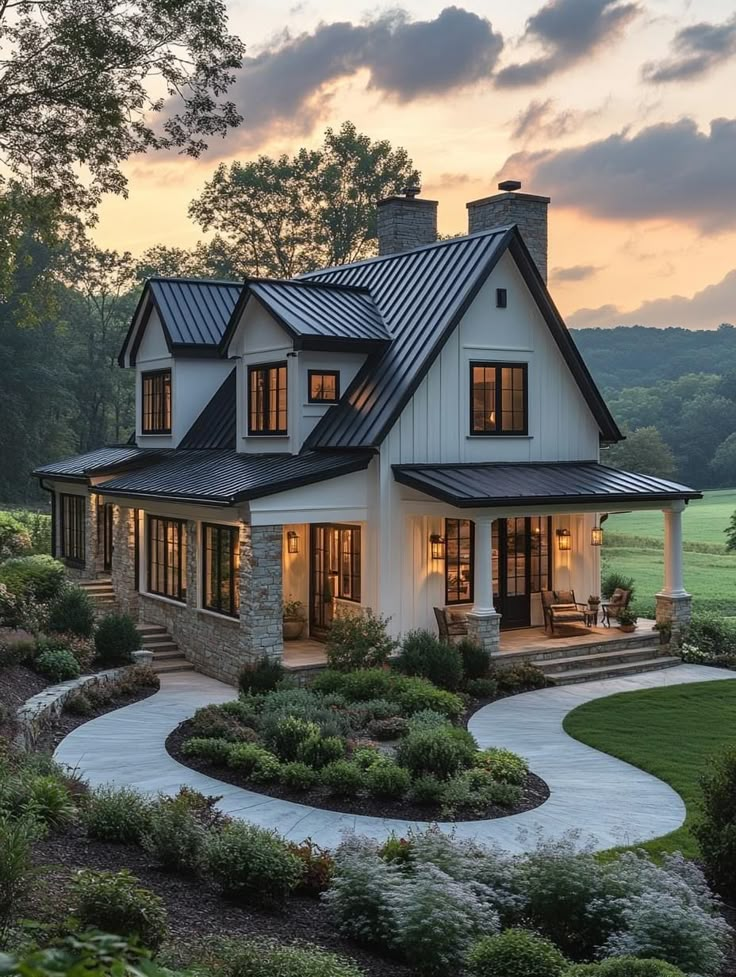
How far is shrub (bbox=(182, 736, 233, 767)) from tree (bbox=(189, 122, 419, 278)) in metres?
34.6

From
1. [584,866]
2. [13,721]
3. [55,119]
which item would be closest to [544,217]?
[55,119]

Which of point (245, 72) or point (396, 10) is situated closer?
point (245, 72)

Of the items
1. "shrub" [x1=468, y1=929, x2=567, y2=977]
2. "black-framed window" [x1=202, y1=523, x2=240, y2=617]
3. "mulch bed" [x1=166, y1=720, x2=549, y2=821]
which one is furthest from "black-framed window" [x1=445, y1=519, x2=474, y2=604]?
"shrub" [x1=468, y1=929, x2=567, y2=977]

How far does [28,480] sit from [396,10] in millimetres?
39211

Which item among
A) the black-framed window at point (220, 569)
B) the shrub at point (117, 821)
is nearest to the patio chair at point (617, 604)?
the black-framed window at point (220, 569)

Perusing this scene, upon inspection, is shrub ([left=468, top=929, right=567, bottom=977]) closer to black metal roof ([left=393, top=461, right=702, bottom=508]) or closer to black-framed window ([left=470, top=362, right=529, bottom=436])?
black metal roof ([left=393, top=461, right=702, bottom=508])

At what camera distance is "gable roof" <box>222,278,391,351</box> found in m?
19.4

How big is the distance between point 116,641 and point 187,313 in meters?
9.14

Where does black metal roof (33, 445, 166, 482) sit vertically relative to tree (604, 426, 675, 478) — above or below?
below

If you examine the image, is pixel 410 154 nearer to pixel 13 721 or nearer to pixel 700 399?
pixel 700 399

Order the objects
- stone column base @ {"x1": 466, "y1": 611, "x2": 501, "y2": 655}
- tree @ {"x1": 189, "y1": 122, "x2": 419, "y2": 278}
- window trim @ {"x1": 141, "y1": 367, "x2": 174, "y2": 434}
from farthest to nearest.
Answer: tree @ {"x1": 189, "y1": 122, "x2": 419, "y2": 278} < window trim @ {"x1": 141, "y1": 367, "x2": 174, "y2": 434} < stone column base @ {"x1": 466, "y1": 611, "x2": 501, "y2": 655}

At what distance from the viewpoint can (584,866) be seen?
770 centimetres

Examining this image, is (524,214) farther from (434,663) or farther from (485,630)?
(434,663)

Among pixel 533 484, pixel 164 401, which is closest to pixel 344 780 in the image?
pixel 533 484
